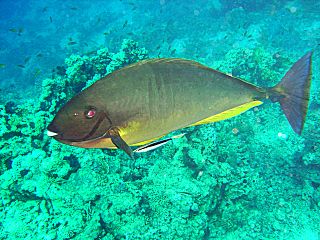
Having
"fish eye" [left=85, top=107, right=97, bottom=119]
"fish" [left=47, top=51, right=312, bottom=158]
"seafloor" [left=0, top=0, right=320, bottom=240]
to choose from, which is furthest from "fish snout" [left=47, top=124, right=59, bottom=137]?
"seafloor" [left=0, top=0, right=320, bottom=240]

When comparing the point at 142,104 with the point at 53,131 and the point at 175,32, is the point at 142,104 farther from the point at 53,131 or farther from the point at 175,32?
the point at 175,32

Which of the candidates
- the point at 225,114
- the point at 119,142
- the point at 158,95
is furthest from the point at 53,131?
the point at 225,114

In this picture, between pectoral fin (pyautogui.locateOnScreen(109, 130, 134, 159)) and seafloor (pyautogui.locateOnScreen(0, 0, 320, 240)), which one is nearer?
pectoral fin (pyautogui.locateOnScreen(109, 130, 134, 159))

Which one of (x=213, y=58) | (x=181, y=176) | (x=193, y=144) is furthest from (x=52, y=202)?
(x=213, y=58)

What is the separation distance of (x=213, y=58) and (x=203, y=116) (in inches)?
469

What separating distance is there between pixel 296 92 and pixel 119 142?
1.33m

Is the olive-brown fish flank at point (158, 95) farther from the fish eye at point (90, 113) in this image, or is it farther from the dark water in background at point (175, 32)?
the dark water in background at point (175, 32)

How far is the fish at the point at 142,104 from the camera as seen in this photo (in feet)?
4.18

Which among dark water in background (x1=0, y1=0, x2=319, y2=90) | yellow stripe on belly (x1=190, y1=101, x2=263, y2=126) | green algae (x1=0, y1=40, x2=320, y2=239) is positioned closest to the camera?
yellow stripe on belly (x1=190, y1=101, x2=263, y2=126)

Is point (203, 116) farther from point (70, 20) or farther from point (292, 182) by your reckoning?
point (70, 20)

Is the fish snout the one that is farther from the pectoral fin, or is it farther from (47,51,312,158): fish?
the pectoral fin

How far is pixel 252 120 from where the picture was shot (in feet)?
23.6

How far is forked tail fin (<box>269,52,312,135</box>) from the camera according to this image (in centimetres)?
167

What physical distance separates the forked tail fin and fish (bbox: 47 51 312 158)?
1.36 feet
